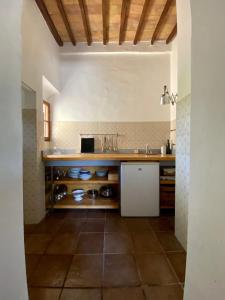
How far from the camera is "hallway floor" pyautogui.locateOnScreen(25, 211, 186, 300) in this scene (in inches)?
60.0

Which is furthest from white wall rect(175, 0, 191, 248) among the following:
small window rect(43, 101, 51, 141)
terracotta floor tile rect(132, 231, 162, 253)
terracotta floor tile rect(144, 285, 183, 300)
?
small window rect(43, 101, 51, 141)

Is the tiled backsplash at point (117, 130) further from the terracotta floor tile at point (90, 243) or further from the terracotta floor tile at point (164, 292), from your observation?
the terracotta floor tile at point (164, 292)

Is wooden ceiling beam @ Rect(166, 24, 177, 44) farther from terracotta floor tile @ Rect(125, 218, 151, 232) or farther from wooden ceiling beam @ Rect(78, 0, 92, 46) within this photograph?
terracotta floor tile @ Rect(125, 218, 151, 232)

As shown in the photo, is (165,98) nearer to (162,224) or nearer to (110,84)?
(110,84)

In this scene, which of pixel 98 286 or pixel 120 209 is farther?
pixel 120 209

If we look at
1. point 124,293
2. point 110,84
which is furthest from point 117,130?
point 124,293

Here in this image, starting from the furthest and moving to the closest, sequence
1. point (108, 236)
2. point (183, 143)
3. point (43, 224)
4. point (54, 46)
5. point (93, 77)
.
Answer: point (93, 77) → point (54, 46) → point (43, 224) → point (108, 236) → point (183, 143)

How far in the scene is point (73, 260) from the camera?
1917 mm

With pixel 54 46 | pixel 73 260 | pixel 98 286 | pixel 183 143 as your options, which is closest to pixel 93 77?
pixel 54 46

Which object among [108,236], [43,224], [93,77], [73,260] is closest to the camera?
[73,260]

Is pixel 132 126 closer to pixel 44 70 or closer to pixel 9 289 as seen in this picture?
pixel 44 70

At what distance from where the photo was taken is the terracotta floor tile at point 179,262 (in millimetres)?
1711

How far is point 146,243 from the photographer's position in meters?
2.26

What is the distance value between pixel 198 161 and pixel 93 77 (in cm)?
335
